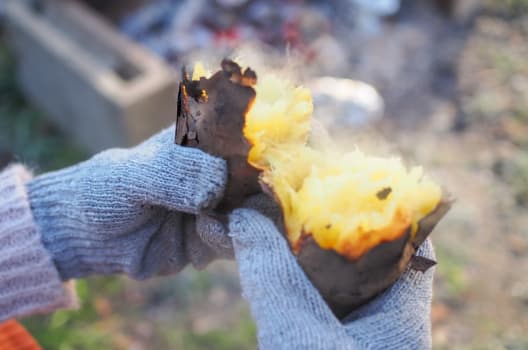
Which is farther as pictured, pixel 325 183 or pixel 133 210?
pixel 133 210

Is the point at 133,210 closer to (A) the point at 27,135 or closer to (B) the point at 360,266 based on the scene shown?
(B) the point at 360,266

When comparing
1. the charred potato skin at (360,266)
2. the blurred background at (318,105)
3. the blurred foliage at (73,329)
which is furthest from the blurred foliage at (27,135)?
the charred potato skin at (360,266)

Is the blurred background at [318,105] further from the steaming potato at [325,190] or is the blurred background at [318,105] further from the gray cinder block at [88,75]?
the steaming potato at [325,190]

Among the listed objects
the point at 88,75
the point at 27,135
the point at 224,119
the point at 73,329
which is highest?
the point at 88,75

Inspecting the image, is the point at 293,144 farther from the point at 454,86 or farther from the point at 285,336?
the point at 454,86

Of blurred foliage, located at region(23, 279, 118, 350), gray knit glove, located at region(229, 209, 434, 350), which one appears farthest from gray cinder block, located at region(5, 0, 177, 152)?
gray knit glove, located at region(229, 209, 434, 350)

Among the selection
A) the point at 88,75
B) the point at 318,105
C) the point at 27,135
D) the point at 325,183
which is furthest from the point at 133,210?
the point at 27,135

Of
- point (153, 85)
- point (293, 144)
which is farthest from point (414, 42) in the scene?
point (293, 144)
